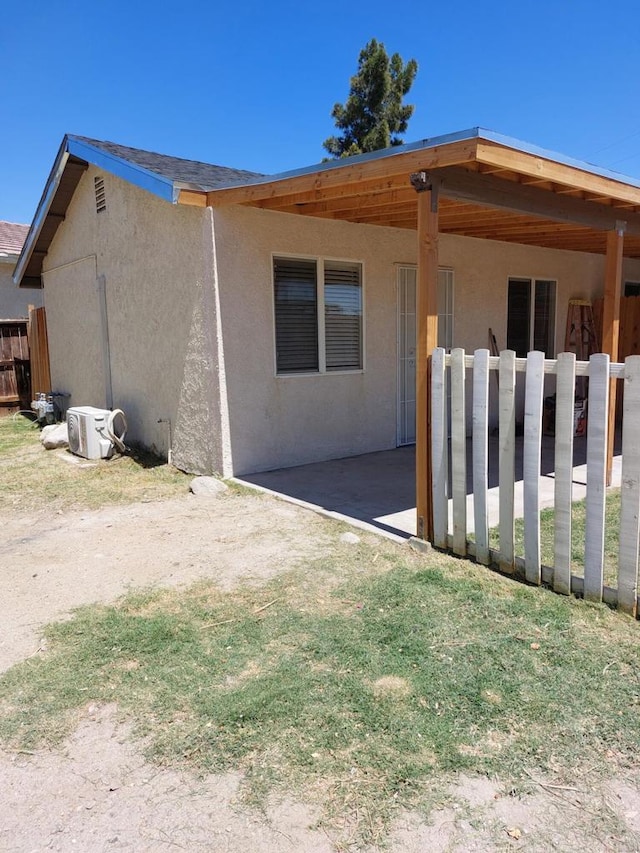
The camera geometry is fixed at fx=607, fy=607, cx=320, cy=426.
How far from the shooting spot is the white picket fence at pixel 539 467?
3496 millimetres

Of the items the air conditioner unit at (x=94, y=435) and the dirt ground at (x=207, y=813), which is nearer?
the dirt ground at (x=207, y=813)

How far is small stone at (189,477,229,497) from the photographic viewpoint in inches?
257

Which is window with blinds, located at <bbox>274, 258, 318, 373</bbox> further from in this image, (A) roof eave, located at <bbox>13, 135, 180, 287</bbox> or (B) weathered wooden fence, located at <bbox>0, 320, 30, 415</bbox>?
(B) weathered wooden fence, located at <bbox>0, 320, 30, 415</bbox>

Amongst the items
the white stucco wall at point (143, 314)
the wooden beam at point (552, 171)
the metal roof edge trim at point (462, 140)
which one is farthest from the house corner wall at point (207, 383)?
the wooden beam at point (552, 171)

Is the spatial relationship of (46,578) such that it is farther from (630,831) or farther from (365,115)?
(365,115)

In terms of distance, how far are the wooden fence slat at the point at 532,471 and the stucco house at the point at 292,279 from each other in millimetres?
918

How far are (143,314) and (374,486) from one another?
12.8 ft

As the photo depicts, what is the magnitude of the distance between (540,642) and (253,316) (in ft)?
15.8

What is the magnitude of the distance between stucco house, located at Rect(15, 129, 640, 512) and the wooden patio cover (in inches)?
0.8

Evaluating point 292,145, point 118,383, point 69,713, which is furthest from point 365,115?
point 69,713

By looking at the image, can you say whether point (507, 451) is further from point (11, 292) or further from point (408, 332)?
point (11, 292)

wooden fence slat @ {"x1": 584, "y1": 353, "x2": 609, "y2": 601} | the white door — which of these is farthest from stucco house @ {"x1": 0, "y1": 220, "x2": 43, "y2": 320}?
wooden fence slat @ {"x1": 584, "y1": 353, "x2": 609, "y2": 601}

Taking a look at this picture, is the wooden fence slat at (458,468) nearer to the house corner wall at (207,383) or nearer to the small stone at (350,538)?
the small stone at (350,538)

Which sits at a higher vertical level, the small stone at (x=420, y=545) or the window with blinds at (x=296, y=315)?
the window with blinds at (x=296, y=315)
